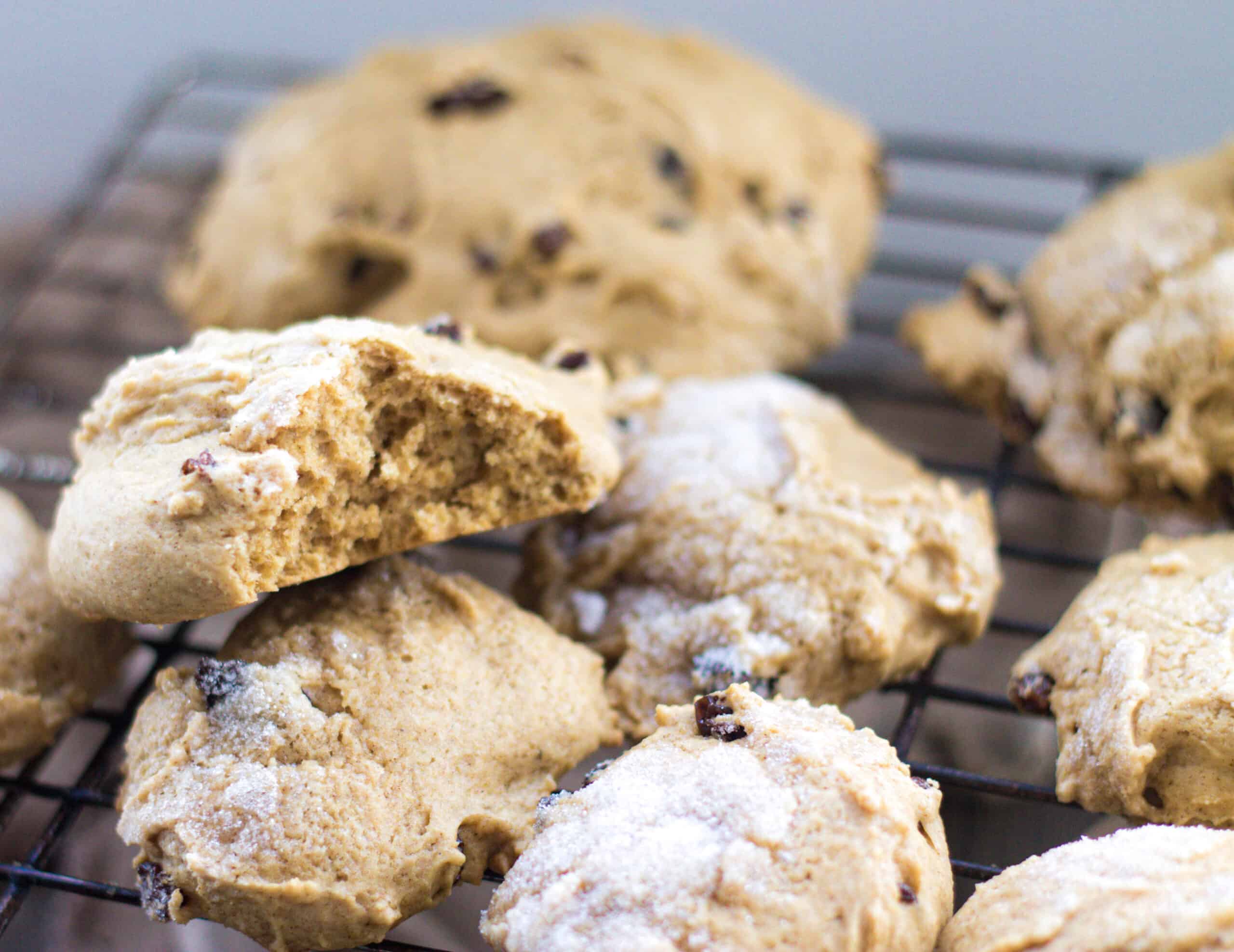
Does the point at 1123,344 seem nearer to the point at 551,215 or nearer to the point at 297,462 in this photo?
the point at 551,215

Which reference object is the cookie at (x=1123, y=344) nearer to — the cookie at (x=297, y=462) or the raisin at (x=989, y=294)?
the raisin at (x=989, y=294)

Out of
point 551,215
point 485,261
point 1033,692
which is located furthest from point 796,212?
point 1033,692

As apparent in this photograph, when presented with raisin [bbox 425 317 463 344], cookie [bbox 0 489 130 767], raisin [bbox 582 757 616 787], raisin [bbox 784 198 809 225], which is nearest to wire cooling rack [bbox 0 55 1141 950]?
cookie [bbox 0 489 130 767]

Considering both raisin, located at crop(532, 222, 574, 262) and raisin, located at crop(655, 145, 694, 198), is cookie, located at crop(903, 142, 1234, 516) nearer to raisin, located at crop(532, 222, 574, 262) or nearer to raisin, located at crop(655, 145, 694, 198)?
raisin, located at crop(655, 145, 694, 198)

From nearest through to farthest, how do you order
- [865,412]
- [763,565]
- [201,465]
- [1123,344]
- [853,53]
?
[201,465] < [763,565] < [1123,344] < [865,412] < [853,53]

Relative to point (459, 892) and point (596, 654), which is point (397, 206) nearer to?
point (596, 654)

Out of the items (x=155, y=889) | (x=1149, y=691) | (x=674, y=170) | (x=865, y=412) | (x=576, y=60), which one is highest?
(x=576, y=60)
